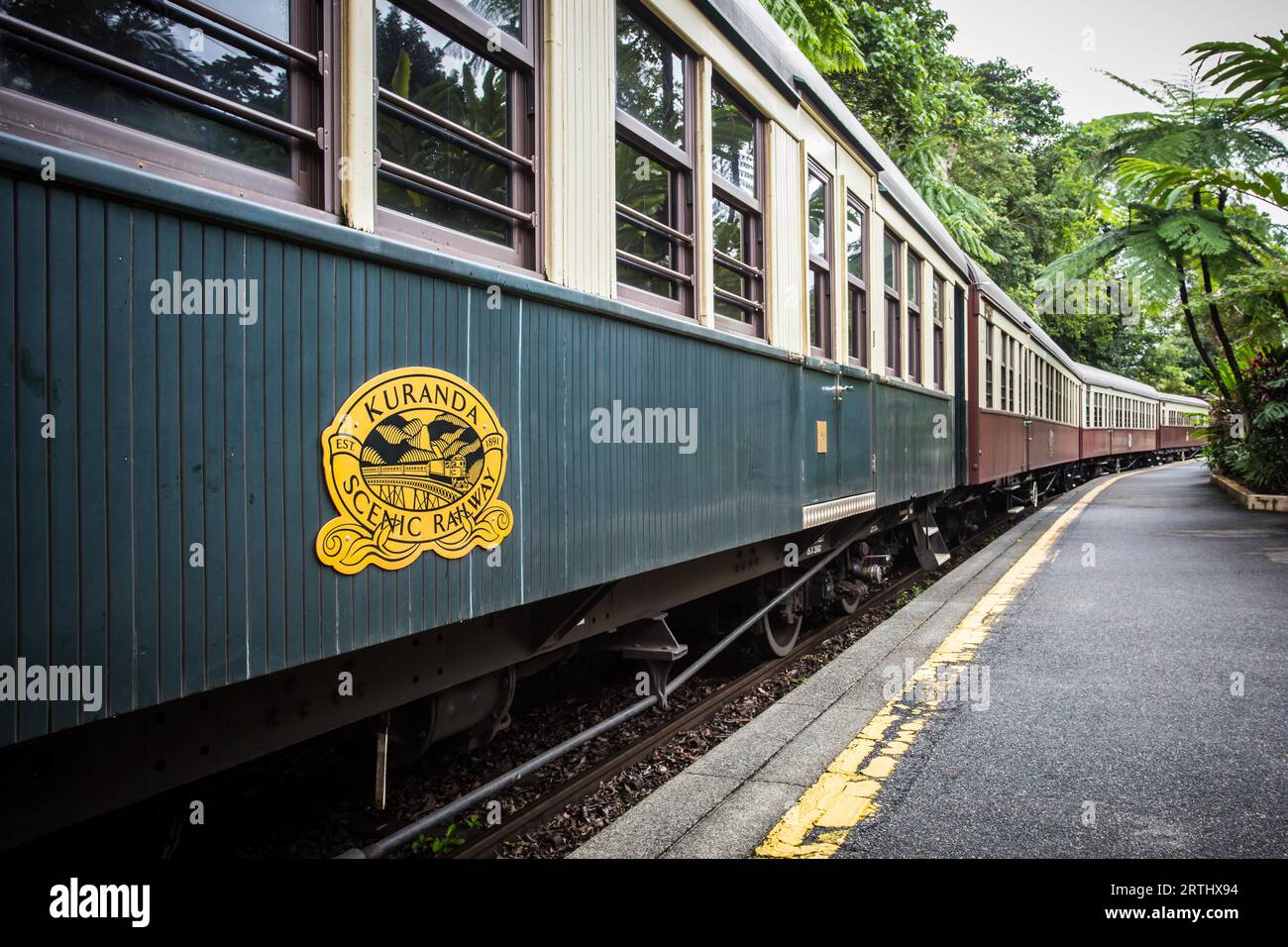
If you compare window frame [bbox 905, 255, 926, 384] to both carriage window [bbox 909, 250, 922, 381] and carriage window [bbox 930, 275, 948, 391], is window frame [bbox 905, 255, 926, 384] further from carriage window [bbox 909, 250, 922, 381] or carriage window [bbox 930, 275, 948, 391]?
carriage window [bbox 930, 275, 948, 391]

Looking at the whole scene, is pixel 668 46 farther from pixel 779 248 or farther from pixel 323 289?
pixel 323 289

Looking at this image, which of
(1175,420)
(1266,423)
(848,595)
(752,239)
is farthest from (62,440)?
(1175,420)

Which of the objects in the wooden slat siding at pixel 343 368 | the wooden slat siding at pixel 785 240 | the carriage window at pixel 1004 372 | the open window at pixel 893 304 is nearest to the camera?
the wooden slat siding at pixel 343 368

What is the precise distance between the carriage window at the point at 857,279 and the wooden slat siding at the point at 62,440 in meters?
4.63

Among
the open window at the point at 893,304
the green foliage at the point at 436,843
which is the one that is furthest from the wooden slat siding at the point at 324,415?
the open window at the point at 893,304

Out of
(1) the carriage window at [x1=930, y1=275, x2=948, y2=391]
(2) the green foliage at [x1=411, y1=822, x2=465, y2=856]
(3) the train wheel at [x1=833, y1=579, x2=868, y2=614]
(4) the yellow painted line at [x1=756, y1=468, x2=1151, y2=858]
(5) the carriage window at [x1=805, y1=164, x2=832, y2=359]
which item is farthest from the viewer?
Result: (1) the carriage window at [x1=930, y1=275, x2=948, y2=391]

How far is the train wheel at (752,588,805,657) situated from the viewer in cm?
514

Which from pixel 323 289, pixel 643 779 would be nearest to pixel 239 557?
pixel 323 289

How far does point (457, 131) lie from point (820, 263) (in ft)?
10.00

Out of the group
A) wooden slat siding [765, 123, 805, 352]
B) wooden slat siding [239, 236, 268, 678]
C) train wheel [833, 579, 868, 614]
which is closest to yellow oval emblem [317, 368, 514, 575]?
wooden slat siding [239, 236, 268, 678]

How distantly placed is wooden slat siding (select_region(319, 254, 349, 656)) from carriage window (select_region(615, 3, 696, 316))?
1382mm

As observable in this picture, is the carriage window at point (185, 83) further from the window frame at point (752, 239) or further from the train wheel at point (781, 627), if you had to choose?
the train wheel at point (781, 627)

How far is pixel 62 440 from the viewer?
57.9 inches

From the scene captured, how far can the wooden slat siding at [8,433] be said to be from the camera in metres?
1.39
